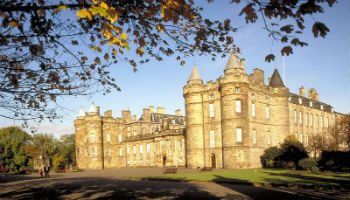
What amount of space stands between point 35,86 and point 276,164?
39.0 meters

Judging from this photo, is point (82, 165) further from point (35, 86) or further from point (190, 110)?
point (35, 86)

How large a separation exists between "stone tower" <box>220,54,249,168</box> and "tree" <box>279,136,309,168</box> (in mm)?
4866

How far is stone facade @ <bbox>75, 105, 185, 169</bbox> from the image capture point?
211ft

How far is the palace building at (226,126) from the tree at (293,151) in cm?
452

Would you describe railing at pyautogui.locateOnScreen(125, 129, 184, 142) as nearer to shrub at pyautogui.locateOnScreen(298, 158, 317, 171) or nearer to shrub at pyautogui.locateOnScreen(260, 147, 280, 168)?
shrub at pyautogui.locateOnScreen(260, 147, 280, 168)

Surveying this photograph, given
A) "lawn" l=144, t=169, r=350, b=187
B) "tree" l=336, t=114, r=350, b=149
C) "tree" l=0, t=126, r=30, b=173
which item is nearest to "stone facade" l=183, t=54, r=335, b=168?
"tree" l=336, t=114, r=350, b=149

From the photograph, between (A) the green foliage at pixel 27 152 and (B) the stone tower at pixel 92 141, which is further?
(A) the green foliage at pixel 27 152

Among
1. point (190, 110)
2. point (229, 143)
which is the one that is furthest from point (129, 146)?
point (229, 143)

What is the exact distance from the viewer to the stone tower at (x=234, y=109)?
46469 millimetres

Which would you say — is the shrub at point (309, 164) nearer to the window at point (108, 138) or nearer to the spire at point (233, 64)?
the spire at point (233, 64)

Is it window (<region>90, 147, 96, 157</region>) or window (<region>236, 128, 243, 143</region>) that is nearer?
window (<region>236, 128, 243, 143</region>)

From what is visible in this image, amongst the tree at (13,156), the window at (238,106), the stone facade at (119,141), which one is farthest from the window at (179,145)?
the tree at (13,156)

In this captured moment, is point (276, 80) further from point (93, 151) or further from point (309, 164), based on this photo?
point (93, 151)

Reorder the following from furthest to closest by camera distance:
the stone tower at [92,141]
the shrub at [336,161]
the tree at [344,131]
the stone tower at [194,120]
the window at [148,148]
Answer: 1. the stone tower at [92,141]
2. the window at [148,148]
3. the tree at [344,131]
4. the stone tower at [194,120]
5. the shrub at [336,161]
